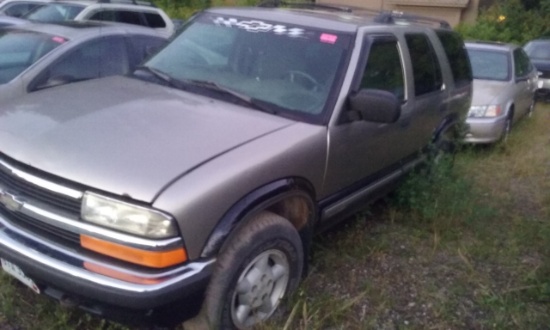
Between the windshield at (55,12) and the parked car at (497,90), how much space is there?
262 inches

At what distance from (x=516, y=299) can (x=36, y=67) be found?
183 inches

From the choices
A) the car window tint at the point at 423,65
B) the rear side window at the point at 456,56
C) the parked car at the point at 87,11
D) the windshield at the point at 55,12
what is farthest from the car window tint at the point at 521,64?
the windshield at the point at 55,12

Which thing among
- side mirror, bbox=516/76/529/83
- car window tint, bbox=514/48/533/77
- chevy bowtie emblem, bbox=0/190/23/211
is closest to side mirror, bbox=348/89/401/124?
chevy bowtie emblem, bbox=0/190/23/211

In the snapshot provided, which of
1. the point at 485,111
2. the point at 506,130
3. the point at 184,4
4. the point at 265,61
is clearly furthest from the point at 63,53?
the point at 184,4

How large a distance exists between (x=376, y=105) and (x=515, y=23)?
22.8 meters

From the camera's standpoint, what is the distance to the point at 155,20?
1338 cm

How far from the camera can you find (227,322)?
12.6ft

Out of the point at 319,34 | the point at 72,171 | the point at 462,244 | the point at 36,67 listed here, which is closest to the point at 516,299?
the point at 462,244

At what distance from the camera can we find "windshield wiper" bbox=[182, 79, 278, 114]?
4496 millimetres

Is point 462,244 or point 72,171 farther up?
point 72,171

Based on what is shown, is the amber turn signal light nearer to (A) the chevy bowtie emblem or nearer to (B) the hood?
(A) the chevy bowtie emblem

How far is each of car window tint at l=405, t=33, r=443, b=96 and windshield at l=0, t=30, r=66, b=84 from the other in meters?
3.44

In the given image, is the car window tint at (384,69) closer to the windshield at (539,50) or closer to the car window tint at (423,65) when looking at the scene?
the car window tint at (423,65)

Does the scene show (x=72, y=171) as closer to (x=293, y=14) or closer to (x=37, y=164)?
(x=37, y=164)
